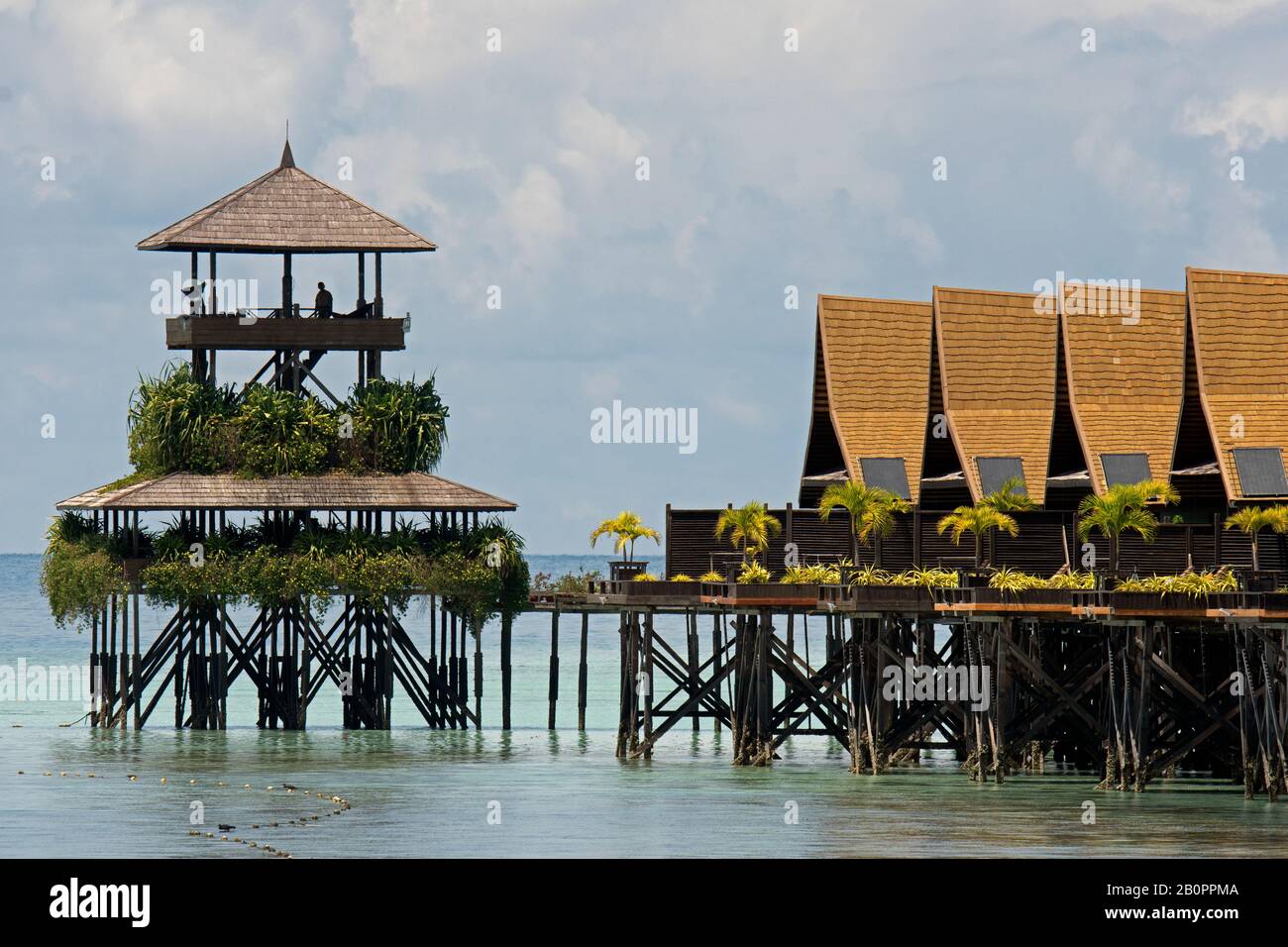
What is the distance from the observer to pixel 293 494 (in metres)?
58.0

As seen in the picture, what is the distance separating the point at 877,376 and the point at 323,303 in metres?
12.1

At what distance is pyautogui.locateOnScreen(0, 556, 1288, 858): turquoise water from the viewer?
3944cm

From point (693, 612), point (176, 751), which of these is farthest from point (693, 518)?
point (176, 751)

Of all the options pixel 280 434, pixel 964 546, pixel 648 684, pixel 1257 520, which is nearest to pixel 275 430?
pixel 280 434

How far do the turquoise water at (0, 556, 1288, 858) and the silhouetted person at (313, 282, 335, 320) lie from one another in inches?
350

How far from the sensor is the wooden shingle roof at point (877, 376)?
2250 inches

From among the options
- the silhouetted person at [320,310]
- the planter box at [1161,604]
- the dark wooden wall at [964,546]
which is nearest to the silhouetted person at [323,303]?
the silhouetted person at [320,310]

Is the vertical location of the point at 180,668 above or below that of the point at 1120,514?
below

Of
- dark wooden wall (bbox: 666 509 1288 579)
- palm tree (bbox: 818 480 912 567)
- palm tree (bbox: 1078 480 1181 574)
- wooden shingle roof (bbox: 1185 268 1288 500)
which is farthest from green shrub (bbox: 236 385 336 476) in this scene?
wooden shingle roof (bbox: 1185 268 1288 500)

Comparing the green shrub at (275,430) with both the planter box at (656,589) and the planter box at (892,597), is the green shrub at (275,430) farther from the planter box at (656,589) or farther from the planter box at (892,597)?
the planter box at (892,597)

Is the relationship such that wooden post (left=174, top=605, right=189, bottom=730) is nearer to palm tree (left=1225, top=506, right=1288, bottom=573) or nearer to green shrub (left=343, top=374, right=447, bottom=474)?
green shrub (left=343, top=374, right=447, bottom=474)

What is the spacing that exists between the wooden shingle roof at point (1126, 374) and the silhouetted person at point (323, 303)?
15940mm

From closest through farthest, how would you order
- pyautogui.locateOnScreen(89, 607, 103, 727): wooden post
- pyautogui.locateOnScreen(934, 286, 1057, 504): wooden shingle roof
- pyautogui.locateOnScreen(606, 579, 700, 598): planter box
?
pyautogui.locateOnScreen(606, 579, 700, 598): planter box
pyautogui.locateOnScreen(934, 286, 1057, 504): wooden shingle roof
pyautogui.locateOnScreen(89, 607, 103, 727): wooden post

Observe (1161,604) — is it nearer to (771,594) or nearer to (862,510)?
(771,594)
